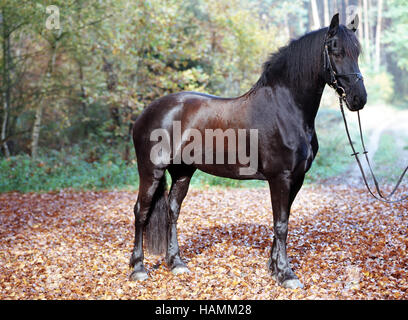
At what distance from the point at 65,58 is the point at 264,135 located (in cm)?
1282

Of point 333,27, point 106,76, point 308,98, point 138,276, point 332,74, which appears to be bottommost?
point 138,276

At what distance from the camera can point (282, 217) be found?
159 inches

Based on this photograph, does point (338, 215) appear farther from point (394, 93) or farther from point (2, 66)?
point (394, 93)

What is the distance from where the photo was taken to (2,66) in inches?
467

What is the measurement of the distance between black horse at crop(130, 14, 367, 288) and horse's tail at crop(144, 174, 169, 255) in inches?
0.5

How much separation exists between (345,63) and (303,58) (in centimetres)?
44

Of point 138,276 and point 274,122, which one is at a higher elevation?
point 274,122

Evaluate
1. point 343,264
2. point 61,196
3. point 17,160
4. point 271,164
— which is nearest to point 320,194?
point 343,264

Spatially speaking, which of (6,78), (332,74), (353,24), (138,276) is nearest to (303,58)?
(332,74)

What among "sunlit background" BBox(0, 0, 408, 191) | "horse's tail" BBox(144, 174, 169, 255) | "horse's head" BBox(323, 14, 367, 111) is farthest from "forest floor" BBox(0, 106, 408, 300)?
"sunlit background" BBox(0, 0, 408, 191)

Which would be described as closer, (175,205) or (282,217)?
(282,217)

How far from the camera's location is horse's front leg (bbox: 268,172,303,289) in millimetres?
3949

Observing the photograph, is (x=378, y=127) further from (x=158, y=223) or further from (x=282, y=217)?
(x=158, y=223)

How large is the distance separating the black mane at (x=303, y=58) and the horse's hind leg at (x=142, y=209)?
1666 mm
